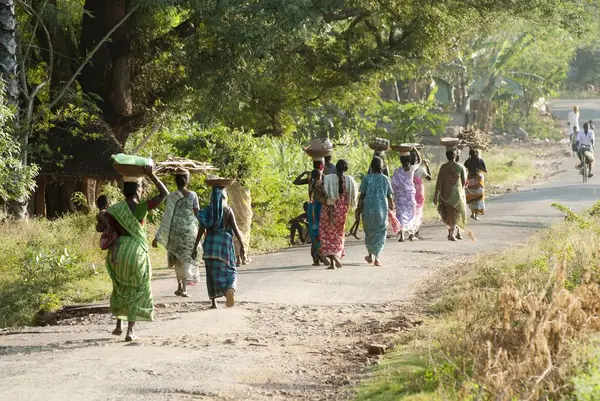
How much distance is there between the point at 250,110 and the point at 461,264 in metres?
10.5

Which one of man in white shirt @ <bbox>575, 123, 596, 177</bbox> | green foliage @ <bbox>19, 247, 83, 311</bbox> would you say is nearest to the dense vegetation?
green foliage @ <bbox>19, 247, 83, 311</bbox>

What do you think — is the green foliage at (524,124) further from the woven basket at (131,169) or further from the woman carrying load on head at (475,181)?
the woven basket at (131,169)

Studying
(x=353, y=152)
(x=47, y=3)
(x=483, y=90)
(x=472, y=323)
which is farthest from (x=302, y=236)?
(x=483, y=90)

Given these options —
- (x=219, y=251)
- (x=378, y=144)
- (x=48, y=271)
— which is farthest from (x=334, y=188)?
(x=48, y=271)

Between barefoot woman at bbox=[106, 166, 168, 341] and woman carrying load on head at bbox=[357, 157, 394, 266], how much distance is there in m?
6.33

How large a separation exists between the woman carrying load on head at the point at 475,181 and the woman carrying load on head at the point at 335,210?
735 cm

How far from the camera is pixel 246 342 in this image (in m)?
12.0

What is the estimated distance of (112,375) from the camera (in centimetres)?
1012

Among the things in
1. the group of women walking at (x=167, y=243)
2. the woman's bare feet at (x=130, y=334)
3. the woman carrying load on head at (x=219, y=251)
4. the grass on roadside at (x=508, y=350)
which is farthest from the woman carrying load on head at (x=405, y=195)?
the woman's bare feet at (x=130, y=334)

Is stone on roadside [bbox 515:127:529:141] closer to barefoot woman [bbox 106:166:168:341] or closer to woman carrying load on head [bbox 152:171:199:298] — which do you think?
woman carrying load on head [bbox 152:171:199:298]

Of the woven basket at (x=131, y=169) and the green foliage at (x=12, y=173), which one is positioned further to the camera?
the green foliage at (x=12, y=173)

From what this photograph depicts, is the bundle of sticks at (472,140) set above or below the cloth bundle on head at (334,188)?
above

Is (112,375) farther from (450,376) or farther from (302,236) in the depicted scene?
(302,236)

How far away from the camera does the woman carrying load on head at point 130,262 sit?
11969 millimetres
